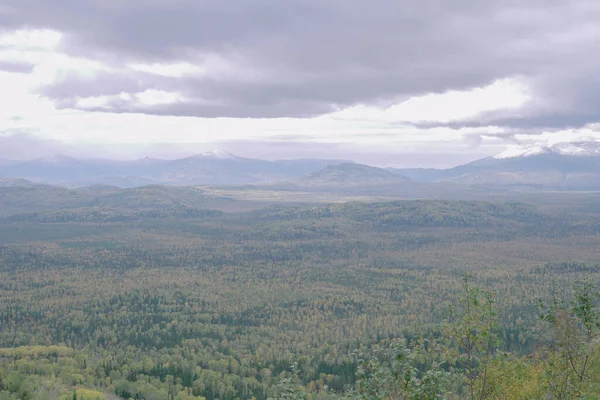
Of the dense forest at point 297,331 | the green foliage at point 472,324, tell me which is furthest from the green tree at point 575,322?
the green foliage at point 472,324

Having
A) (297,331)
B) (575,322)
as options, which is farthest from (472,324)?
(297,331)

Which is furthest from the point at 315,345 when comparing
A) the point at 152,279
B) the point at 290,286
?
the point at 152,279

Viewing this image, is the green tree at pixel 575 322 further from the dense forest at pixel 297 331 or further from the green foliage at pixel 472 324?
the green foliage at pixel 472 324

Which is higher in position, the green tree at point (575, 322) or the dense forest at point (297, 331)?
the green tree at point (575, 322)

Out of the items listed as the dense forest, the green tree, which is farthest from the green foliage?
the green tree

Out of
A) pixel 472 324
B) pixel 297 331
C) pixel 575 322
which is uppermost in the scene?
pixel 472 324

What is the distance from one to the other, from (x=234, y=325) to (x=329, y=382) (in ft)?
139

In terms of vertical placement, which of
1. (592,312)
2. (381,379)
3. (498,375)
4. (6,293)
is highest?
(592,312)

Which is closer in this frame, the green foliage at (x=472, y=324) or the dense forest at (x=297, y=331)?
the green foliage at (x=472, y=324)

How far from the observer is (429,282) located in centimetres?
16038

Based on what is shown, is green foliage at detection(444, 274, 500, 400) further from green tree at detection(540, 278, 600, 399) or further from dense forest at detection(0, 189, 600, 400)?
green tree at detection(540, 278, 600, 399)

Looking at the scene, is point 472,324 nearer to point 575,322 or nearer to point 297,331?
point 575,322

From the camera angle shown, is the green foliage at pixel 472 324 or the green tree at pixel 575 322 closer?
the green foliage at pixel 472 324

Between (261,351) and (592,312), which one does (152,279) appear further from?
(592,312)
